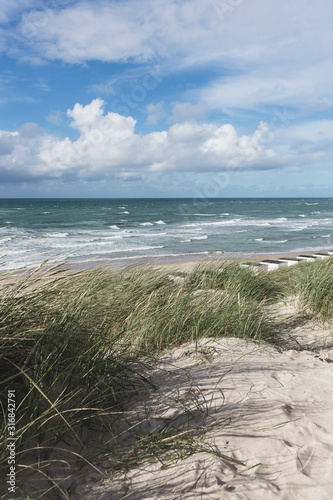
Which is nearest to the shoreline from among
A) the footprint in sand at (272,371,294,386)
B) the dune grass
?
the dune grass

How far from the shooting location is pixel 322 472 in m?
2.10

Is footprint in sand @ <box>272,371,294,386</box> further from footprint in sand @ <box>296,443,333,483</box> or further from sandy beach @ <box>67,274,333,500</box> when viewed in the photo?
footprint in sand @ <box>296,443,333,483</box>

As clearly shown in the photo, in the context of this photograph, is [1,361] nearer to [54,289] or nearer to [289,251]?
[54,289]

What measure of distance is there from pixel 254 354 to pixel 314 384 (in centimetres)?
62

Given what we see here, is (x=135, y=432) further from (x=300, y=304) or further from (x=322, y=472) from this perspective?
(x=300, y=304)

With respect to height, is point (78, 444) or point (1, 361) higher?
point (1, 361)

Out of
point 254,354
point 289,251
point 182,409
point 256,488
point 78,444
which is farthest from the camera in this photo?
point 289,251

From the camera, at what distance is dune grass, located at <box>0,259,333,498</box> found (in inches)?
84.0

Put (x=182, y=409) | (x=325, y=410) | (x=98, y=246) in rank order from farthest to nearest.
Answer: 1. (x=98, y=246)
2. (x=325, y=410)
3. (x=182, y=409)

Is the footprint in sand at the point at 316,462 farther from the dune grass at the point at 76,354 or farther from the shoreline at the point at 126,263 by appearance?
the shoreline at the point at 126,263

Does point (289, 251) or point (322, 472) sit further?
point (289, 251)

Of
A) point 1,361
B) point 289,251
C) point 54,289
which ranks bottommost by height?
point 289,251

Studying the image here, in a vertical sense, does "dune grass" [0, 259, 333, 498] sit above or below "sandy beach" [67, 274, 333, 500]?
above

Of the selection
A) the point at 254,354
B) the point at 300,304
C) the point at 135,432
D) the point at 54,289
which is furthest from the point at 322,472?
the point at 300,304
